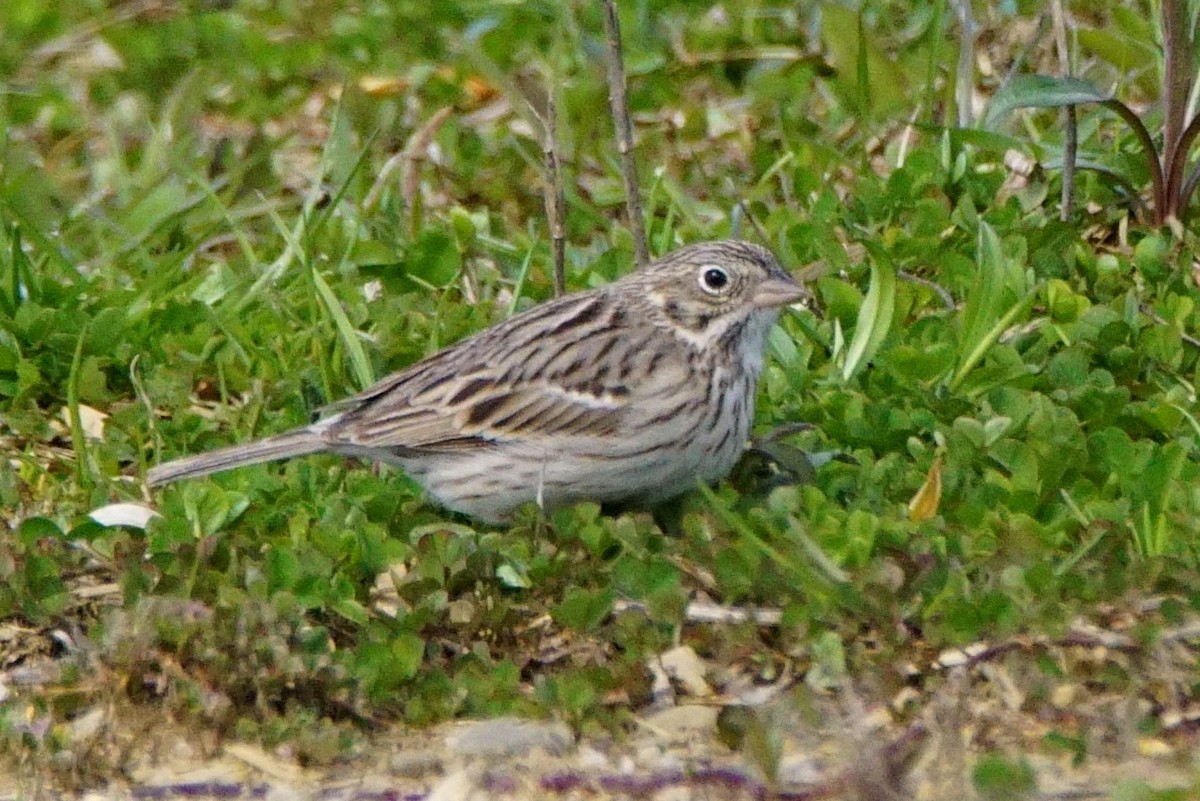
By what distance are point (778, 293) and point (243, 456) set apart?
1.58m

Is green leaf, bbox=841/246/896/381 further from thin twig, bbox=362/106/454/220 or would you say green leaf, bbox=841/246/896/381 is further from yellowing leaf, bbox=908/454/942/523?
thin twig, bbox=362/106/454/220

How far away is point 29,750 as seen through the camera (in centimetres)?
456

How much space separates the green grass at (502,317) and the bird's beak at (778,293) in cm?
39

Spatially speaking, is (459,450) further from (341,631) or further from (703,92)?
(703,92)

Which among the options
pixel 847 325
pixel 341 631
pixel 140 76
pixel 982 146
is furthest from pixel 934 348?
pixel 140 76

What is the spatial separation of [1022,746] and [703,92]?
5382 millimetres

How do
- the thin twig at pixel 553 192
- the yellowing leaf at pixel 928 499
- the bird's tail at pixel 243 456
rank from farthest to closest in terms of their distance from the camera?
1. the thin twig at pixel 553 192
2. the bird's tail at pixel 243 456
3. the yellowing leaf at pixel 928 499

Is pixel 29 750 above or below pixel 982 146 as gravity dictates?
below

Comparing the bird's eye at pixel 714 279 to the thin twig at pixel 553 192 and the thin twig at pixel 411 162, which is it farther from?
the thin twig at pixel 411 162

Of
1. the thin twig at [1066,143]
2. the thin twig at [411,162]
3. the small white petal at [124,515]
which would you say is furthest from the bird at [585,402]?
the thin twig at [411,162]

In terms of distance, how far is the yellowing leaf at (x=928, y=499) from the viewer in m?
5.38


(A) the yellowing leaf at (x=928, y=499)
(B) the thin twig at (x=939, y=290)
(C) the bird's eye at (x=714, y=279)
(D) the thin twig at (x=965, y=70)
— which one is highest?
(D) the thin twig at (x=965, y=70)

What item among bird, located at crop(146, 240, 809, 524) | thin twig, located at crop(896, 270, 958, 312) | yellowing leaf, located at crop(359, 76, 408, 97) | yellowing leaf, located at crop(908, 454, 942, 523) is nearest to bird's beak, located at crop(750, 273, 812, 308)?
bird, located at crop(146, 240, 809, 524)

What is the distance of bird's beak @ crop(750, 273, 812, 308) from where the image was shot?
5801mm
